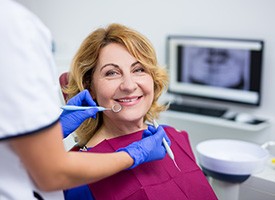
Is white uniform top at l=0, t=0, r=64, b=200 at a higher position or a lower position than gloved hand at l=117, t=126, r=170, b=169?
higher

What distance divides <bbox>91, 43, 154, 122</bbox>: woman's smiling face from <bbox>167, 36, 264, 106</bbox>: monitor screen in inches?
45.3

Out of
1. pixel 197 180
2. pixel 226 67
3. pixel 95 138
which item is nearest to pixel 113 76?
pixel 95 138

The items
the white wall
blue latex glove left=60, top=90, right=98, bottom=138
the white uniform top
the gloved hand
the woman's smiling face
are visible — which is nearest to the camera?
the white uniform top

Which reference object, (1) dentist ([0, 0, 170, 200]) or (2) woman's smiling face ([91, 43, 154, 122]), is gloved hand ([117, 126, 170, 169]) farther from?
(1) dentist ([0, 0, 170, 200])

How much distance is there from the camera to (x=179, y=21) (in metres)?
2.53

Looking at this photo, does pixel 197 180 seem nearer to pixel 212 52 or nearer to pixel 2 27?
pixel 2 27

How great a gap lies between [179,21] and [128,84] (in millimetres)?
1432

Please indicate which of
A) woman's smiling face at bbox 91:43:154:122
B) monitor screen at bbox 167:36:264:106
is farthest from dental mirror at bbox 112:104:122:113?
monitor screen at bbox 167:36:264:106

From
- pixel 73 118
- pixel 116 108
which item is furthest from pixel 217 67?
pixel 73 118

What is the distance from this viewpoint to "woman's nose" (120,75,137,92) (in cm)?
122

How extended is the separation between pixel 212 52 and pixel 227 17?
0.24 m

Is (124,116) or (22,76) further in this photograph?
(124,116)

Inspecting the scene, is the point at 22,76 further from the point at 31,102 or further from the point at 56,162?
the point at 56,162

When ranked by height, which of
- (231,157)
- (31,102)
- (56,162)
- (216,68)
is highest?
(31,102)
